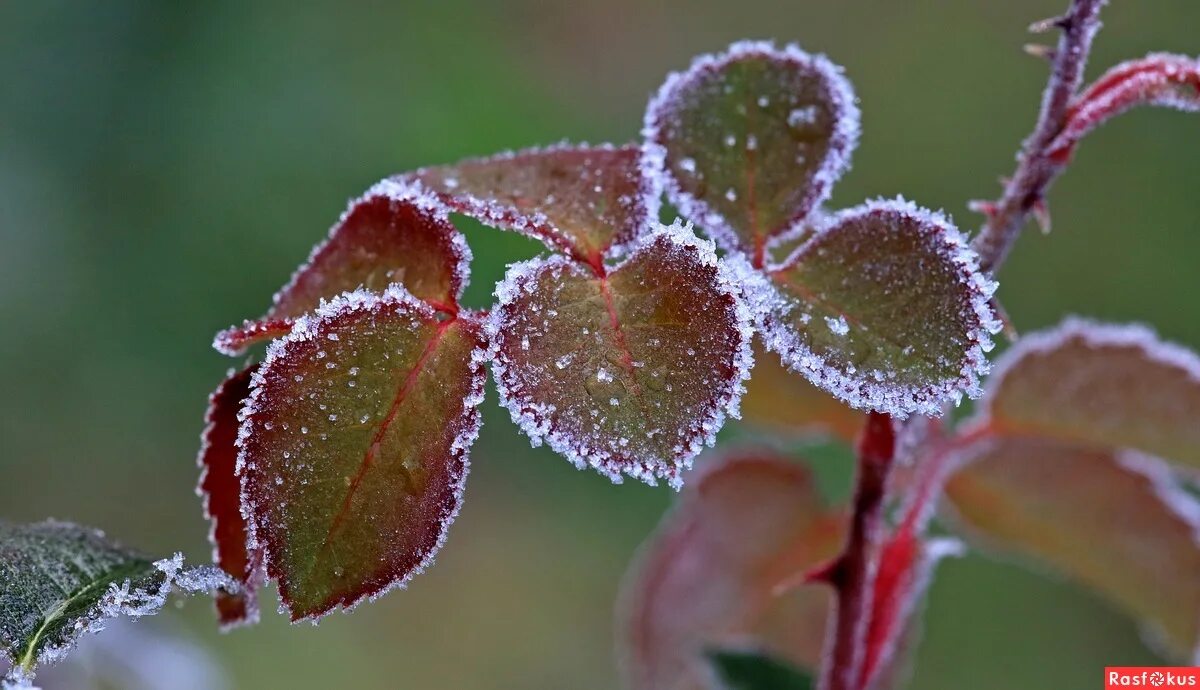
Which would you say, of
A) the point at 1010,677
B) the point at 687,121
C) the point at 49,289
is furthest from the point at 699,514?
the point at 49,289

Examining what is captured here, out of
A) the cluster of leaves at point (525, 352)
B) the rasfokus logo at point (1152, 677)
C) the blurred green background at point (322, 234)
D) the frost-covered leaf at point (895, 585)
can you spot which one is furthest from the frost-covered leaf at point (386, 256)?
the blurred green background at point (322, 234)

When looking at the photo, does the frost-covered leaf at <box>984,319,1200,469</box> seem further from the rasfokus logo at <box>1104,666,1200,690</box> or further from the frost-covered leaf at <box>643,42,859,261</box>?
the frost-covered leaf at <box>643,42,859,261</box>

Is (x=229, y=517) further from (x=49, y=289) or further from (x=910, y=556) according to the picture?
(x=49, y=289)

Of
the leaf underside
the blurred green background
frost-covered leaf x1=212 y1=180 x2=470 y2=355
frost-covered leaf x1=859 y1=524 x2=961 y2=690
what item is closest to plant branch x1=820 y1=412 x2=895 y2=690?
frost-covered leaf x1=859 y1=524 x2=961 y2=690

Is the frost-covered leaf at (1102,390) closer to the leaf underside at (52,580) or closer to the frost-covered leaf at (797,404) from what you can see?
the frost-covered leaf at (797,404)

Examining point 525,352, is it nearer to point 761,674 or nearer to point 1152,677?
point 761,674
